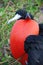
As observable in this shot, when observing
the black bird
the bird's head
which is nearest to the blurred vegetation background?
the bird's head

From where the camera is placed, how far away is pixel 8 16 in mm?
3076

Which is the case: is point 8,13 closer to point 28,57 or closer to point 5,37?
point 5,37

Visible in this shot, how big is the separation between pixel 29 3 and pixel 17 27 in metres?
0.56

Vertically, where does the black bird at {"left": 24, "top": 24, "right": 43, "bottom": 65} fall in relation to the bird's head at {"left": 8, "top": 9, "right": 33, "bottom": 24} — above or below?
below

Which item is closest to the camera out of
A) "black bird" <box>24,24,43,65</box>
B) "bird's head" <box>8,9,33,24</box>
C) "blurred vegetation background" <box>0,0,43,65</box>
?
"black bird" <box>24,24,43,65</box>

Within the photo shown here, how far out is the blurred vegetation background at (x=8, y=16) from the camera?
2.97m

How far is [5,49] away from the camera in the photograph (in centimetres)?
313

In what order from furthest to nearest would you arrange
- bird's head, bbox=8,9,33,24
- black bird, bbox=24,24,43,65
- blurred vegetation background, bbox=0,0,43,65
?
blurred vegetation background, bbox=0,0,43,65, bird's head, bbox=8,9,33,24, black bird, bbox=24,24,43,65

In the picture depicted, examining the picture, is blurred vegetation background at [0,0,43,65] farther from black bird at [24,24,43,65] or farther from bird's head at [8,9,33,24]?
black bird at [24,24,43,65]

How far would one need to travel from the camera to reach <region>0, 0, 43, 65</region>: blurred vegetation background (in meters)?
2.97

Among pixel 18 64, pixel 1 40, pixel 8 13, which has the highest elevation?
pixel 8 13

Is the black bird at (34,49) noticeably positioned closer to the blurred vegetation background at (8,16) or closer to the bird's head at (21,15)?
the bird's head at (21,15)

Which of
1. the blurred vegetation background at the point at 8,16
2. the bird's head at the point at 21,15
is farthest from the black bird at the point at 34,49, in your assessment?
the blurred vegetation background at the point at 8,16

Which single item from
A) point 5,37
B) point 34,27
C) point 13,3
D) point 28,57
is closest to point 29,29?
point 34,27
